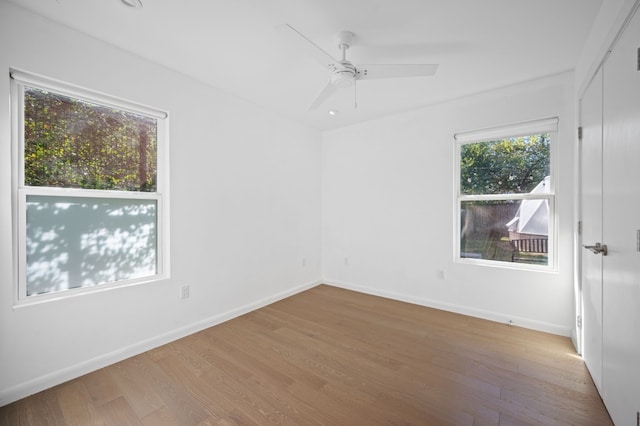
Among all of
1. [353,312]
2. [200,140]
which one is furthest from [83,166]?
[353,312]

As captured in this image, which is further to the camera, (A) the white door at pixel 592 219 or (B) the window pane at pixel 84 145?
(B) the window pane at pixel 84 145

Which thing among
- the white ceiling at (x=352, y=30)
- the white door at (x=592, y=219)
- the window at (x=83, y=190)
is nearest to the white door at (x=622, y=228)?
the white door at (x=592, y=219)

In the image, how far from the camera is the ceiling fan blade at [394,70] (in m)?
1.92

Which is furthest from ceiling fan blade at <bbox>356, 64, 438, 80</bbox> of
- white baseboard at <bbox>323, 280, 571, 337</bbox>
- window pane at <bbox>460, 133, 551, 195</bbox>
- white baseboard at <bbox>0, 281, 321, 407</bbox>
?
white baseboard at <bbox>0, 281, 321, 407</bbox>

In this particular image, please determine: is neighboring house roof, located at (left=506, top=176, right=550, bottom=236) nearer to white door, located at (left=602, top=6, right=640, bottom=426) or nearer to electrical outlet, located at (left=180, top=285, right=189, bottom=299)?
white door, located at (left=602, top=6, right=640, bottom=426)

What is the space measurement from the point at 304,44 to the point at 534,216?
9.51 feet

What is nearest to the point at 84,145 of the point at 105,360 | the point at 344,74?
the point at 105,360

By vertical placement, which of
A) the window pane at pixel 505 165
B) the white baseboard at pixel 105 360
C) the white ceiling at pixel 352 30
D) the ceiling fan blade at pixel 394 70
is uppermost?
the white ceiling at pixel 352 30

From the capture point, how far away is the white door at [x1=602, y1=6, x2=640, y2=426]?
1.30 meters

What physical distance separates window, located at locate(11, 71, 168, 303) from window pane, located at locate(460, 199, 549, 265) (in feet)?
11.2

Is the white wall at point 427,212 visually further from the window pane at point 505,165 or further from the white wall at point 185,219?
the white wall at point 185,219

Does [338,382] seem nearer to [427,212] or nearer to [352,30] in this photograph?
[427,212]

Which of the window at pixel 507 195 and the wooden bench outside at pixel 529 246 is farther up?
the window at pixel 507 195

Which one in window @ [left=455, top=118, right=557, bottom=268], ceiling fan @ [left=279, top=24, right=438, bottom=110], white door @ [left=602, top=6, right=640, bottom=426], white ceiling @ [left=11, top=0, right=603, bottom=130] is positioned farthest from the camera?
→ window @ [left=455, top=118, right=557, bottom=268]
